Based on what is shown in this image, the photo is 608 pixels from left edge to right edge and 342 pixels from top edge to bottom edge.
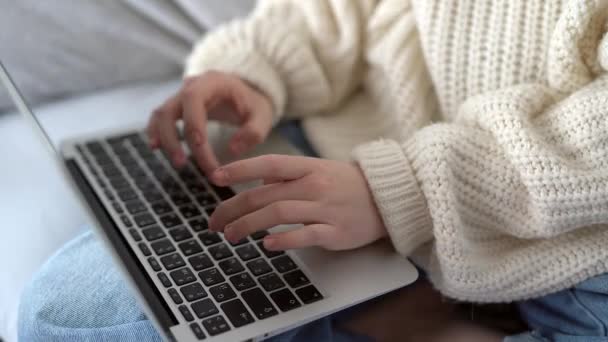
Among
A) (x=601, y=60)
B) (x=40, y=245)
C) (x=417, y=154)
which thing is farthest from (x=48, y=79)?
(x=601, y=60)

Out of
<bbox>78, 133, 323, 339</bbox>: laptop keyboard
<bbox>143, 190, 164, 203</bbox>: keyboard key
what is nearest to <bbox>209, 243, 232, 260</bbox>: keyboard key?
<bbox>78, 133, 323, 339</bbox>: laptop keyboard

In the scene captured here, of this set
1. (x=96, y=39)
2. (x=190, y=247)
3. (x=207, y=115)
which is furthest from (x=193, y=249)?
(x=96, y=39)

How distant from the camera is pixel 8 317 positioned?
24.4 inches

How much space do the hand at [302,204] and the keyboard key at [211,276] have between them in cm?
3

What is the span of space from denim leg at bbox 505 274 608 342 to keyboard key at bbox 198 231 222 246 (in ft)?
0.84

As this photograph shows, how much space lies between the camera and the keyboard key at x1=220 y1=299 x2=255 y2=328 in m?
0.49

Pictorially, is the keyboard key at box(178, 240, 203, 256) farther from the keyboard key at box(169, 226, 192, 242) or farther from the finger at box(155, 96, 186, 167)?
the finger at box(155, 96, 186, 167)

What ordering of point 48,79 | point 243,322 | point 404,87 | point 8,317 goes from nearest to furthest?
point 243,322, point 8,317, point 404,87, point 48,79

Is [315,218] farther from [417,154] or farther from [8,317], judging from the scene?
[8,317]

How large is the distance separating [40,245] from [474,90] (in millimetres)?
445

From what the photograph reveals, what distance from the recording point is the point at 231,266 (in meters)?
0.55

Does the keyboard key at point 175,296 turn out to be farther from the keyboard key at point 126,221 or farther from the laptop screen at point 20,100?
the laptop screen at point 20,100

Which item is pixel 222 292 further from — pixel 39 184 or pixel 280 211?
pixel 39 184

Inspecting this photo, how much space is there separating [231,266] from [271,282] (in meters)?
0.04
